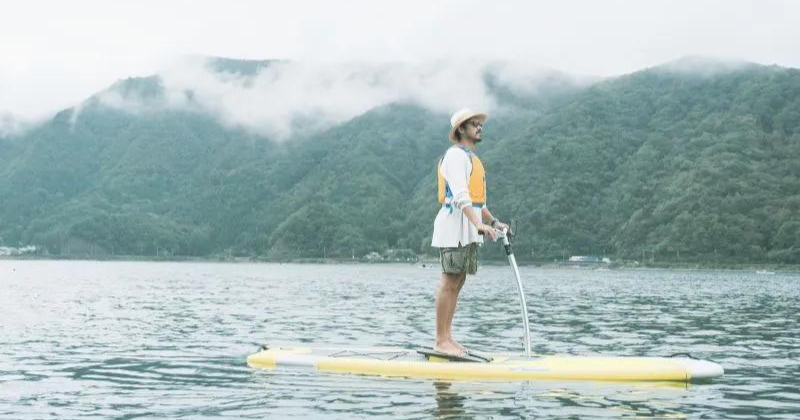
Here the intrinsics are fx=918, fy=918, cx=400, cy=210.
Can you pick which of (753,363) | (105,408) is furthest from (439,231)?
(753,363)

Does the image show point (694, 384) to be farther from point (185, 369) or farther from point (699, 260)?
point (699, 260)

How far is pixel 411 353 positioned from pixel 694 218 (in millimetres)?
179710

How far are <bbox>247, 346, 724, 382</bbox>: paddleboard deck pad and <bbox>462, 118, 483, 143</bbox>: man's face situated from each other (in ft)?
10.1

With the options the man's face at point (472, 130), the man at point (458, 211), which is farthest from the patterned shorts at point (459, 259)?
the man's face at point (472, 130)

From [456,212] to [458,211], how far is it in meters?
0.03

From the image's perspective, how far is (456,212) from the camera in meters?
12.6

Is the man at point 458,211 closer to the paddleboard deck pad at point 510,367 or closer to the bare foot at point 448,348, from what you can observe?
the bare foot at point 448,348

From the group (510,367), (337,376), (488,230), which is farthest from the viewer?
(337,376)

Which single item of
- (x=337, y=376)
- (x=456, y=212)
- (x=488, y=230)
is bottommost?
(x=337, y=376)

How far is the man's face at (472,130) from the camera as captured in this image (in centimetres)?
1285

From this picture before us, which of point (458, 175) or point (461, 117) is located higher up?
point (461, 117)

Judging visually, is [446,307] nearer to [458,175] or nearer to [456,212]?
[456,212]


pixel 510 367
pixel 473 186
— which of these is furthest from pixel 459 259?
pixel 510 367

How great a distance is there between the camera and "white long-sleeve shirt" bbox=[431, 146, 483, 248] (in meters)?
12.4
